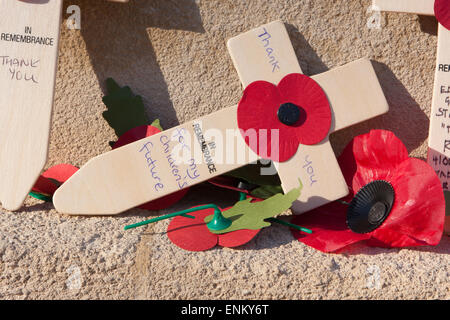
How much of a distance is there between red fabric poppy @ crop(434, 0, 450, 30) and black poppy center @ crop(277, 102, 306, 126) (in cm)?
43

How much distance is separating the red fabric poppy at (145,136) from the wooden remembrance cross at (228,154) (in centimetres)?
6

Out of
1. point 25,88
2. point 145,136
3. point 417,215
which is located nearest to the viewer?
point 417,215

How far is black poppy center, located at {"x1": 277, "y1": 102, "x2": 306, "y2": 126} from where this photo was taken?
1257mm

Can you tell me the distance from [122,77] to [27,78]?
0.24 metres

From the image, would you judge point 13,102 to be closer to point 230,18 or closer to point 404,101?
point 230,18

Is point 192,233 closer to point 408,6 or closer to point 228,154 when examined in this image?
point 228,154

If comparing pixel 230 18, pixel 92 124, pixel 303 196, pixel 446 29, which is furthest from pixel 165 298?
pixel 446 29

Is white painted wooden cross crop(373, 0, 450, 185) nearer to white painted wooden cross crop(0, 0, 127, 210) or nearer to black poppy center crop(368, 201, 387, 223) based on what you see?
black poppy center crop(368, 201, 387, 223)

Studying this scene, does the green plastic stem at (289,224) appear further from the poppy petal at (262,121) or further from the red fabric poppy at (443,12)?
the red fabric poppy at (443,12)

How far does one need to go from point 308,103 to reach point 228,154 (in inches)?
9.1

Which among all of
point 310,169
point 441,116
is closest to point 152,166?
point 310,169

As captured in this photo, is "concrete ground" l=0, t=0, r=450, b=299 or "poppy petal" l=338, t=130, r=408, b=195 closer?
"poppy petal" l=338, t=130, r=408, b=195

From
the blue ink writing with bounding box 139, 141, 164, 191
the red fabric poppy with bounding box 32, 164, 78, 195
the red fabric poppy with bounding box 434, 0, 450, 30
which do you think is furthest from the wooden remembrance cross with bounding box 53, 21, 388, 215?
the red fabric poppy with bounding box 434, 0, 450, 30

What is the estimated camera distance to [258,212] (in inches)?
46.3
